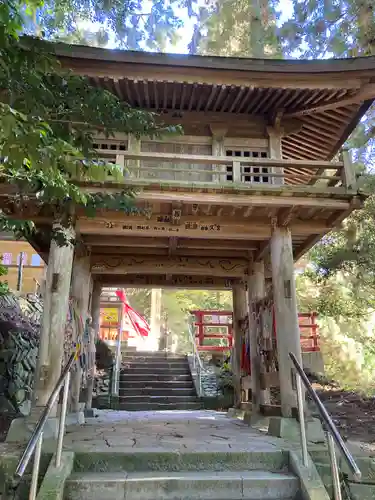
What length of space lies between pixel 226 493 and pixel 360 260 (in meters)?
7.98

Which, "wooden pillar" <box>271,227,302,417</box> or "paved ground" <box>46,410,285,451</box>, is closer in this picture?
"paved ground" <box>46,410,285,451</box>

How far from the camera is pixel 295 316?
743 cm

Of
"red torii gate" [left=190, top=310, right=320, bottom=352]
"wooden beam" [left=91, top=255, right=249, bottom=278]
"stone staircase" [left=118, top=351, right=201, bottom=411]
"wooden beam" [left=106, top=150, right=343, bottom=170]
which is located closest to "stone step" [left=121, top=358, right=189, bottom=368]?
"stone staircase" [left=118, top=351, right=201, bottom=411]

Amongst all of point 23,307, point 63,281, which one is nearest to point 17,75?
point 63,281

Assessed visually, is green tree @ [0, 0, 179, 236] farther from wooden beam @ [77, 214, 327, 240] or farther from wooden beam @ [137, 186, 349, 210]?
wooden beam @ [77, 214, 327, 240]

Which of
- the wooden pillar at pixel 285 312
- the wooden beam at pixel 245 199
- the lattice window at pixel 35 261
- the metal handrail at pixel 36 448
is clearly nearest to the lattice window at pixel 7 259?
the lattice window at pixel 35 261

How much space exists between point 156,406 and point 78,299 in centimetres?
584

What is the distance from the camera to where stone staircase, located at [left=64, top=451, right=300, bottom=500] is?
4539 millimetres

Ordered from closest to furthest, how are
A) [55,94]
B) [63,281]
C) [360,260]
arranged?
1. [55,94]
2. [63,281]
3. [360,260]

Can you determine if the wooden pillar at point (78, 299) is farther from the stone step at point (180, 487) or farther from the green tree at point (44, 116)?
the stone step at point (180, 487)

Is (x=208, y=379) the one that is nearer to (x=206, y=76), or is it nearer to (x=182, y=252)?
(x=182, y=252)

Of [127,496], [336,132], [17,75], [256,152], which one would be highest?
[336,132]

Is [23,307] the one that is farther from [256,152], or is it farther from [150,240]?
[256,152]

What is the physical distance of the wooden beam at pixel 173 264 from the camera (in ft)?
34.5
